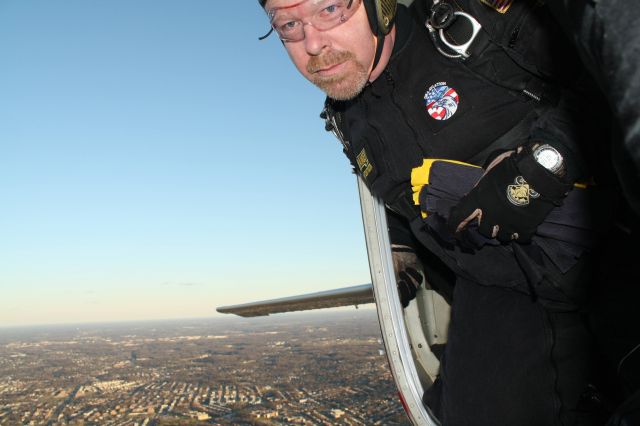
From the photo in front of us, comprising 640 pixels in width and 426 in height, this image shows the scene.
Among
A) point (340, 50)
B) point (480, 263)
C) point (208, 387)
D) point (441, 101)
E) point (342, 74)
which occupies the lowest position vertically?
point (208, 387)

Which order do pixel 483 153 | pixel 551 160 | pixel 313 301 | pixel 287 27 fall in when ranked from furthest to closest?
pixel 313 301 → pixel 287 27 → pixel 483 153 → pixel 551 160

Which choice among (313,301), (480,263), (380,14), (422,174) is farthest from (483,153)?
(313,301)

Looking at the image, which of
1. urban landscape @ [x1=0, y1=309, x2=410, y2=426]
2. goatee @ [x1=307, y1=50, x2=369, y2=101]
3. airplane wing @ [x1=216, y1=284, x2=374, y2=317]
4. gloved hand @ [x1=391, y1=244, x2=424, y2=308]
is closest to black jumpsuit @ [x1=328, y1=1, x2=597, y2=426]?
goatee @ [x1=307, y1=50, x2=369, y2=101]

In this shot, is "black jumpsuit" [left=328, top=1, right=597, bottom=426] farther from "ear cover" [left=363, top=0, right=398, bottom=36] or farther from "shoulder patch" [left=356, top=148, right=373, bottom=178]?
"ear cover" [left=363, top=0, right=398, bottom=36]

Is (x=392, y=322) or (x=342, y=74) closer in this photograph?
(x=342, y=74)

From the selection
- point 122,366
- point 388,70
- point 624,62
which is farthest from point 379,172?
point 122,366

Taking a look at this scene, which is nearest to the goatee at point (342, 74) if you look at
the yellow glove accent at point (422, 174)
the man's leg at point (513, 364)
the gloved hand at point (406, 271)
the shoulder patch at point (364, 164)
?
the shoulder patch at point (364, 164)

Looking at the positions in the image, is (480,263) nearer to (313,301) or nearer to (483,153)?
(483,153)
